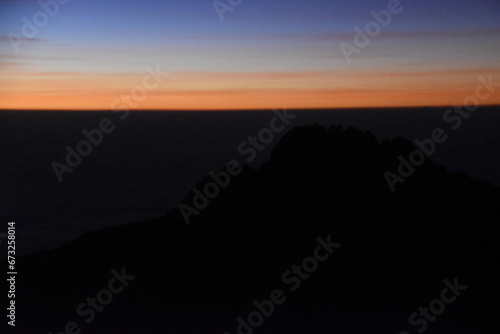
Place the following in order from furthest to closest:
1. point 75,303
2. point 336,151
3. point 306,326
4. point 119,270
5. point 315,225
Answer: point 336,151 < point 315,225 < point 119,270 < point 75,303 < point 306,326

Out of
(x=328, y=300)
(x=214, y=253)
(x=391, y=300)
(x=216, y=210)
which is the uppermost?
(x=216, y=210)

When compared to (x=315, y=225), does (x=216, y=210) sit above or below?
above

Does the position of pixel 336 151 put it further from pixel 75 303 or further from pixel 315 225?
pixel 75 303

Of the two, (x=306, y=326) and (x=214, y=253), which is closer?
(x=306, y=326)

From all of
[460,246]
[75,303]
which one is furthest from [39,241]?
[460,246]

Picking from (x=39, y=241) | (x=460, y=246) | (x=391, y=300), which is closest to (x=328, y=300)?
(x=391, y=300)

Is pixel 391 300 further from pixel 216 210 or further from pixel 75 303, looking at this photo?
pixel 75 303

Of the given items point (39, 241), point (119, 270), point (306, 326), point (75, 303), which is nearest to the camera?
point (306, 326)
